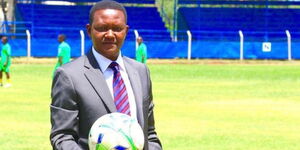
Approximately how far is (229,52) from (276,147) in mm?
35433

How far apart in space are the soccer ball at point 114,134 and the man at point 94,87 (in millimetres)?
302

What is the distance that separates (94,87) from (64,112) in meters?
0.22

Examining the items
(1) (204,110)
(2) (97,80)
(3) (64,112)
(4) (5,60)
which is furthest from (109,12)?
(4) (5,60)

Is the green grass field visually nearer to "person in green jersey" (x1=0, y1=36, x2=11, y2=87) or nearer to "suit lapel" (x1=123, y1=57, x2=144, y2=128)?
"person in green jersey" (x1=0, y1=36, x2=11, y2=87)

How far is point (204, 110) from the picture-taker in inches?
850

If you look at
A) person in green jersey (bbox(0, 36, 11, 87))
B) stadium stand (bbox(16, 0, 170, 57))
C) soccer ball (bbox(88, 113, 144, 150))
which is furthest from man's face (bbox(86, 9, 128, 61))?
stadium stand (bbox(16, 0, 170, 57))

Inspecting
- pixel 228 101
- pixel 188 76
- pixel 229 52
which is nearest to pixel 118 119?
pixel 228 101

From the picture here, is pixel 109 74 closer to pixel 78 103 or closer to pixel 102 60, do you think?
pixel 102 60

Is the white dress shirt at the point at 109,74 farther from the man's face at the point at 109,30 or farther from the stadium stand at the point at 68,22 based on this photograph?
the stadium stand at the point at 68,22

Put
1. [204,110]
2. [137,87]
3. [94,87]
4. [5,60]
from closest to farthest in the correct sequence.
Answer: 1. [94,87]
2. [137,87]
3. [204,110]
4. [5,60]

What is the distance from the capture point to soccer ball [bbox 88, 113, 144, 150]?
4.33 metres

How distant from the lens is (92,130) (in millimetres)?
4402

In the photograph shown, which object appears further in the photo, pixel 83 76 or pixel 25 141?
pixel 25 141

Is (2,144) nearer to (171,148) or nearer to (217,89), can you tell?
(171,148)
